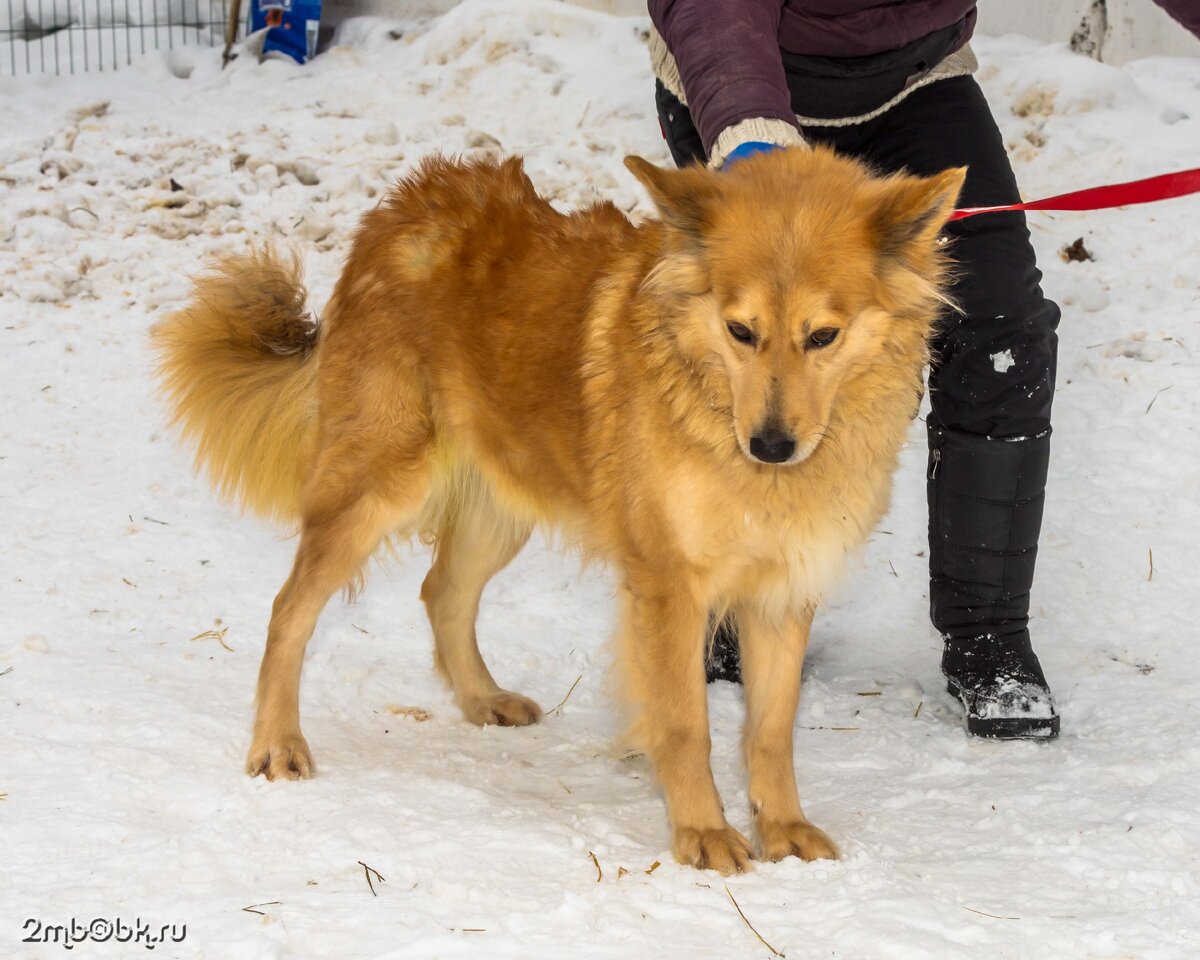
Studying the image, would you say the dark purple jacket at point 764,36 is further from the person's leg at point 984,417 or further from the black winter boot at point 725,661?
the black winter boot at point 725,661

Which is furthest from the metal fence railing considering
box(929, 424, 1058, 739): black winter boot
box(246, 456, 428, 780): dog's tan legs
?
box(929, 424, 1058, 739): black winter boot

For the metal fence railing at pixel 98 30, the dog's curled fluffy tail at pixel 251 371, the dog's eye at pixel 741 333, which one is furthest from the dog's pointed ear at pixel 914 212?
the metal fence railing at pixel 98 30

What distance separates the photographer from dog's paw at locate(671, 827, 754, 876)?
112 inches

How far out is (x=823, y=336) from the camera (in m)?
2.66

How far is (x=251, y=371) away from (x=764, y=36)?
1.74 m

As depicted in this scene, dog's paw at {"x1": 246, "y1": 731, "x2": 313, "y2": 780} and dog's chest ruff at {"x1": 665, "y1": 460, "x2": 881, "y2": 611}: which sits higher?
dog's chest ruff at {"x1": 665, "y1": 460, "x2": 881, "y2": 611}

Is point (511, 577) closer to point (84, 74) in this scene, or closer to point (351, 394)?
point (351, 394)

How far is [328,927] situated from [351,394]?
1513mm

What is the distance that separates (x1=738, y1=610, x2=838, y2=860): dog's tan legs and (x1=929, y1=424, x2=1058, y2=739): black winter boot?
698 millimetres

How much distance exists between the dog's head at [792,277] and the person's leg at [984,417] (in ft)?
2.11

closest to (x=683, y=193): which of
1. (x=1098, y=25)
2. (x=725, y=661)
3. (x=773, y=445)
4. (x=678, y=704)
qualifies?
(x=773, y=445)

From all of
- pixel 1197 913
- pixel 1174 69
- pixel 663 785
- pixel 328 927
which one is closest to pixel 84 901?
pixel 328 927

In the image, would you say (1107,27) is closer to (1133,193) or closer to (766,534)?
(1133,193)
